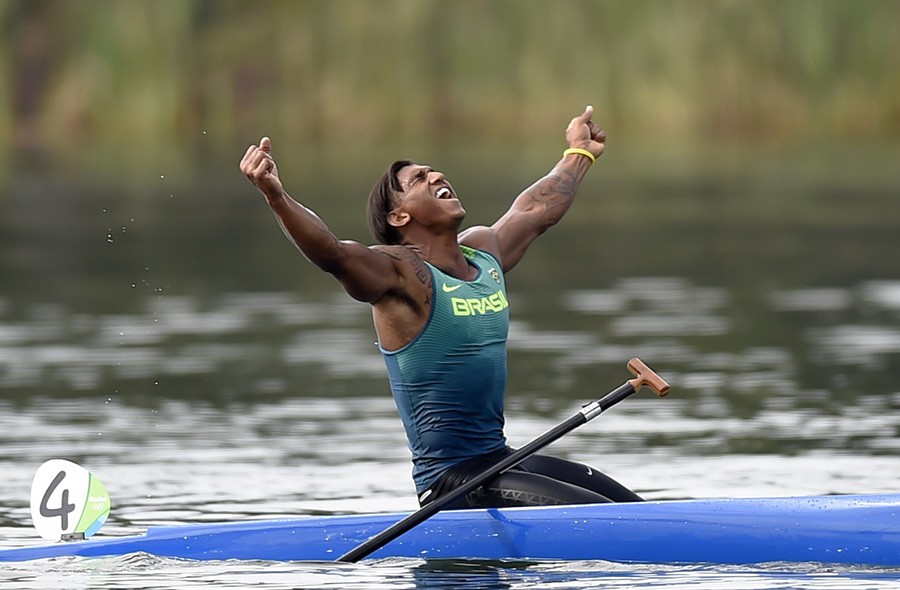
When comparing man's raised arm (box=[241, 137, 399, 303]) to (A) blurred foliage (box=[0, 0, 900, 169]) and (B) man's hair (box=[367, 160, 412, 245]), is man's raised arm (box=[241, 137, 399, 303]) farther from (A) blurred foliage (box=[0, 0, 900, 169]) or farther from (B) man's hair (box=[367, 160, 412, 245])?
(A) blurred foliage (box=[0, 0, 900, 169])

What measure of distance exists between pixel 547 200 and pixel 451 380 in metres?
1.71

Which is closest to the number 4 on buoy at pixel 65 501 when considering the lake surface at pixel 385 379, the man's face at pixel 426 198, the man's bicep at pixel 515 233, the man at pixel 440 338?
the lake surface at pixel 385 379

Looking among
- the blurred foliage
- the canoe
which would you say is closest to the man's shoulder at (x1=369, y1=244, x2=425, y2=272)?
the canoe

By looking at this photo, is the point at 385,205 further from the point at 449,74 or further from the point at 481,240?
the point at 449,74

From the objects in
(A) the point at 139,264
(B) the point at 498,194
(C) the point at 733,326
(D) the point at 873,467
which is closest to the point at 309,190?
(B) the point at 498,194

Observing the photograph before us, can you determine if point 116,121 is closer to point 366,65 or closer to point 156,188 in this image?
point 366,65

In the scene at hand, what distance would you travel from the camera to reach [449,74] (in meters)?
71.7

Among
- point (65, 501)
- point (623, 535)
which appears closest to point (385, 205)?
point (623, 535)

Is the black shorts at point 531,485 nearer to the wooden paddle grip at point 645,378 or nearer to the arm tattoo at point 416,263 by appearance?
the wooden paddle grip at point 645,378

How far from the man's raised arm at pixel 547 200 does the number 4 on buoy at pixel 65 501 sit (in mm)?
2469

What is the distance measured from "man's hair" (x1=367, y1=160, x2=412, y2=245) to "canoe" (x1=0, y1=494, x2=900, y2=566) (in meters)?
1.43

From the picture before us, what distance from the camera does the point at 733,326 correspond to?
65.0ft

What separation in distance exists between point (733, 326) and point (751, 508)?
438 inches

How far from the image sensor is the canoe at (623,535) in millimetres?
8648
